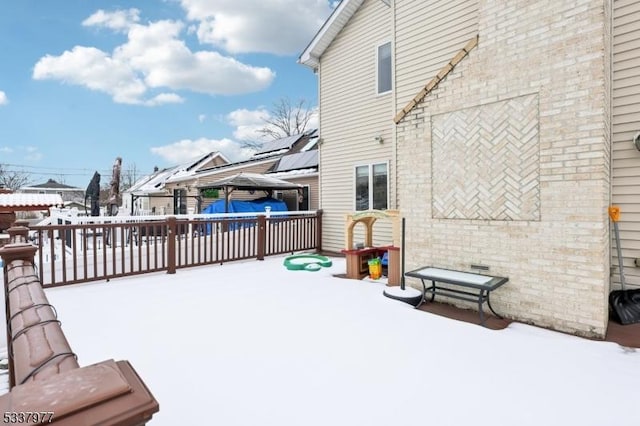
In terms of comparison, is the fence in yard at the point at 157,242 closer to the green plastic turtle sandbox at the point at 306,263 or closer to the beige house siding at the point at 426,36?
the green plastic turtle sandbox at the point at 306,263

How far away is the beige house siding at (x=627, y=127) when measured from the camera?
4.39 metres

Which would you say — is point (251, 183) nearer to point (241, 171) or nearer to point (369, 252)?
point (241, 171)

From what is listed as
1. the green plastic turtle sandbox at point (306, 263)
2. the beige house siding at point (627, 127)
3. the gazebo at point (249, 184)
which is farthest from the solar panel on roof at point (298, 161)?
the beige house siding at point (627, 127)

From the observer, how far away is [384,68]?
7.90 metres

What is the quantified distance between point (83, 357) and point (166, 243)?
403 centimetres

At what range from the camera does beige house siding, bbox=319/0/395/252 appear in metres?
7.87

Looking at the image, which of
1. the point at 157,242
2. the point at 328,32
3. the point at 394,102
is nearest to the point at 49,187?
the point at 157,242

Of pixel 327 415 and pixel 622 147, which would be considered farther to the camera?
pixel 622 147

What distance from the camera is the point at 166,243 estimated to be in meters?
6.93

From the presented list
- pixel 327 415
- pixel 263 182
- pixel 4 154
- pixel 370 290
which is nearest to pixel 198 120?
pixel 4 154

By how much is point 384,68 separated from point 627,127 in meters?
4.82

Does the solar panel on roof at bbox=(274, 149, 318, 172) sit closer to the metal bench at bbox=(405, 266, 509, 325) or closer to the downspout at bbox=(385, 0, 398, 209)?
the downspout at bbox=(385, 0, 398, 209)

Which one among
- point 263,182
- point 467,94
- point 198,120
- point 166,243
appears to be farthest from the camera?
point 198,120

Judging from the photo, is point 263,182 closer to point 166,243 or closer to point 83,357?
point 166,243
